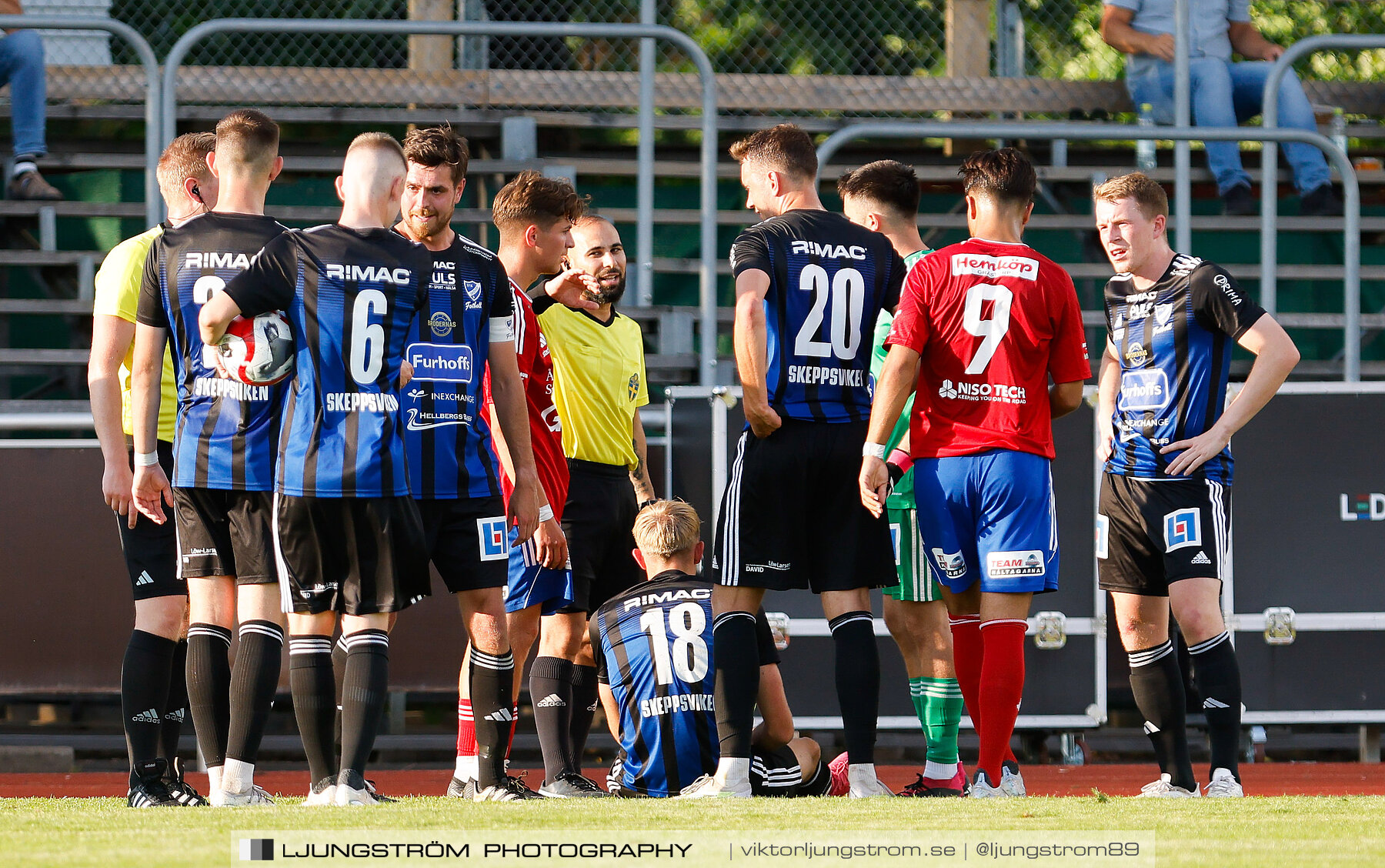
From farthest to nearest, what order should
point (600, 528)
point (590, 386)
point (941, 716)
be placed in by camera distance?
point (590, 386)
point (600, 528)
point (941, 716)

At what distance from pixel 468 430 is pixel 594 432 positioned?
1.17 metres

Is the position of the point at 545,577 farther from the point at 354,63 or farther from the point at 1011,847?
the point at 354,63

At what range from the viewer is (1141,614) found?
5098mm

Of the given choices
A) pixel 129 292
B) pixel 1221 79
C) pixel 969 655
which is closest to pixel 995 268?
pixel 969 655

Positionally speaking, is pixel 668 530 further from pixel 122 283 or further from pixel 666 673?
pixel 122 283

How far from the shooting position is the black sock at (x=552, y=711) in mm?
5234

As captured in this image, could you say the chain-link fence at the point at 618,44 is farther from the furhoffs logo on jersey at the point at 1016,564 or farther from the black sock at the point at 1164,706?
the black sock at the point at 1164,706

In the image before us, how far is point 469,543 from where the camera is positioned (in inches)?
179

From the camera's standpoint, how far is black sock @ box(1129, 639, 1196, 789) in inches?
196

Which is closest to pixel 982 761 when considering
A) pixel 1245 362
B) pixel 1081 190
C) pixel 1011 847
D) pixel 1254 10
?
pixel 1011 847

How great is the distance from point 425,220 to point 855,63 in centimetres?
682

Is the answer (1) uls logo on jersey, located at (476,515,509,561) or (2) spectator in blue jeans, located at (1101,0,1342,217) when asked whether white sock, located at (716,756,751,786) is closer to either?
(1) uls logo on jersey, located at (476,515,509,561)

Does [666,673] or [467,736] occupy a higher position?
[666,673]

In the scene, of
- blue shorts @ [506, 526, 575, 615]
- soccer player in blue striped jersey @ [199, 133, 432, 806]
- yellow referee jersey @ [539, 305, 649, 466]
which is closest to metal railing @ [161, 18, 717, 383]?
yellow referee jersey @ [539, 305, 649, 466]
